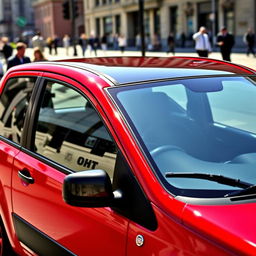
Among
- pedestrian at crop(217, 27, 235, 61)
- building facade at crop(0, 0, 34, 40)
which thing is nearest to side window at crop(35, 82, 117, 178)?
pedestrian at crop(217, 27, 235, 61)

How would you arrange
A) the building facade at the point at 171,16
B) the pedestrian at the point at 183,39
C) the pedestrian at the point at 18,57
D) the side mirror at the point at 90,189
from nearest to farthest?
the side mirror at the point at 90,189 → the pedestrian at the point at 18,57 → the building facade at the point at 171,16 → the pedestrian at the point at 183,39

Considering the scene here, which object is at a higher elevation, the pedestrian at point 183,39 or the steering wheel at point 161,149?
the pedestrian at point 183,39

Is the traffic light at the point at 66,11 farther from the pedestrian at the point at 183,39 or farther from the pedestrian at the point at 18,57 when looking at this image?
the pedestrian at the point at 18,57

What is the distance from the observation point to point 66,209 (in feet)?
7.98

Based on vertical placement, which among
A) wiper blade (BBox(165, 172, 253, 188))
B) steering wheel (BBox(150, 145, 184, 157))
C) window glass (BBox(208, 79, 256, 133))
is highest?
window glass (BBox(208, 79, 256, 133))

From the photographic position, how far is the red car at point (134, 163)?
186 centimetres

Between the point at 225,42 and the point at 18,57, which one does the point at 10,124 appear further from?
the point at 225,42

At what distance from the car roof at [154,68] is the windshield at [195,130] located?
75 millimetres

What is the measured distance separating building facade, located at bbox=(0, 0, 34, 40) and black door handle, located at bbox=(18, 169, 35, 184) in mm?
127682

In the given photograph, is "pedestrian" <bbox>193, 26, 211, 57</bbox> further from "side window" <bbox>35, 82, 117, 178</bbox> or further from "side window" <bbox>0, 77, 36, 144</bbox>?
"side window" <bbox>35, 82, 117, 178</bbox>

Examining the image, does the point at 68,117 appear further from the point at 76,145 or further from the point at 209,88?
the point at 209,88

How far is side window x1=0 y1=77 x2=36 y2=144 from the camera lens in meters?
3.46

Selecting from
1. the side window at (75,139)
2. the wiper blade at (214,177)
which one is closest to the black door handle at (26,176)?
the side window at (75,139)

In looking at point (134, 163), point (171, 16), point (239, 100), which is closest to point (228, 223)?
point (134, 163)
